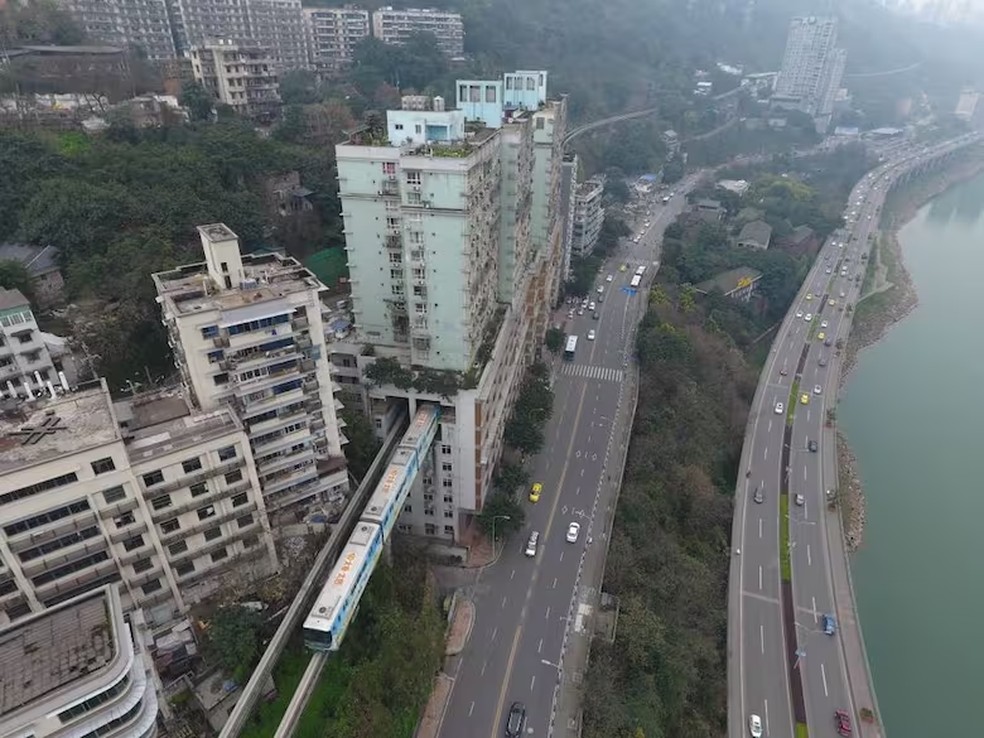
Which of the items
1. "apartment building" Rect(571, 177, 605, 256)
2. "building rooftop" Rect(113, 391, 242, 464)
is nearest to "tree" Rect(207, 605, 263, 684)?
"building rooftop" Rect(113, 391, 242, 464)

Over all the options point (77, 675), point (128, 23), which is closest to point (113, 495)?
point (77, 675)

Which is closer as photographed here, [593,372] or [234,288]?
[234,288]

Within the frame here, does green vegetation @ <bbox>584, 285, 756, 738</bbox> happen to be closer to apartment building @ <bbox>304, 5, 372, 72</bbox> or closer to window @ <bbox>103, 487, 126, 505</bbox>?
window @ <bbox>103, 487, 126, 505</bbox>

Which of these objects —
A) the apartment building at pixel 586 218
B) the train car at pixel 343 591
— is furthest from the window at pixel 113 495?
the apartment building at pixel 586 218

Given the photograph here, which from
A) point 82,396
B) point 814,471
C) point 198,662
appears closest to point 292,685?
point 198,662

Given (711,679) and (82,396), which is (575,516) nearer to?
(711,679)

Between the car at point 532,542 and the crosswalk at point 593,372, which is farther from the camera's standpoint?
the crosswalk at point 593,372

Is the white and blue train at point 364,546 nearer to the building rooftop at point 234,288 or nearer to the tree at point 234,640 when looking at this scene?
the tree at point 234,640

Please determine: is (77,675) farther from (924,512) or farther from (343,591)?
(924,512)
